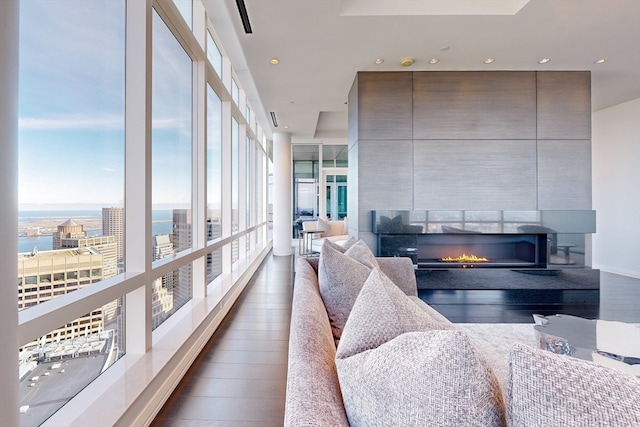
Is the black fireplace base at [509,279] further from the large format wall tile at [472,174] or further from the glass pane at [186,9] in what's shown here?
the glass pane at [186,9]

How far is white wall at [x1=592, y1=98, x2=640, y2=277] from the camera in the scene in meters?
4.76

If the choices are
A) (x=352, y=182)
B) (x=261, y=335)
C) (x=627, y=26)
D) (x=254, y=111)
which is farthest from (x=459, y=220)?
(x=254, y=111)

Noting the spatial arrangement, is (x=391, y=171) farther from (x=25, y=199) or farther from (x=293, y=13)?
(x=25, y=199)

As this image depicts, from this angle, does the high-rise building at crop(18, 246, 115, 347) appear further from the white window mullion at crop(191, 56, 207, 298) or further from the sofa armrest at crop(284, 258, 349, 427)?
the white window mullion at crop(191, 56, 207, 298)

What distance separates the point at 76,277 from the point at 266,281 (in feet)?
10.6

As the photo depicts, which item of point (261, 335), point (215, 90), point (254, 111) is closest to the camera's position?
point (261, 335)

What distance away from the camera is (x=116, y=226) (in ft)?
5.72

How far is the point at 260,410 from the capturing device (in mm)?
1658

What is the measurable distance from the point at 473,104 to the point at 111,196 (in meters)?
4.05

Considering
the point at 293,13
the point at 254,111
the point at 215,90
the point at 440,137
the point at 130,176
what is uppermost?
the point at 254,111

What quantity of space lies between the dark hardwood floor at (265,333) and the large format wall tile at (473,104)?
2082 mm

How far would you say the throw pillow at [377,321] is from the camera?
0.74 metres

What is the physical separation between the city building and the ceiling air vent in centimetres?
1

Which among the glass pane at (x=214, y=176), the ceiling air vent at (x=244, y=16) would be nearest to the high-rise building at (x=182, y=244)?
the glass pane at (x=214, y=176)
